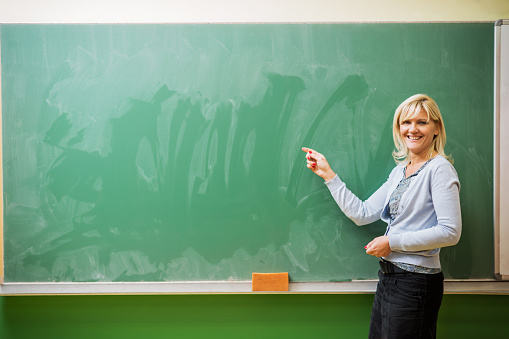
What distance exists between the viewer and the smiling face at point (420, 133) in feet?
4.55

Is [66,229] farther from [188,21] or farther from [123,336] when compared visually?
[188,21]

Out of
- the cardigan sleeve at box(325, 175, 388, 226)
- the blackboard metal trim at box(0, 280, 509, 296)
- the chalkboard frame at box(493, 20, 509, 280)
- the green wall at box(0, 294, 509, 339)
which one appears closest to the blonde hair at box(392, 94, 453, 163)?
the cardigan sleeve at box(325, 175, 388, 226)

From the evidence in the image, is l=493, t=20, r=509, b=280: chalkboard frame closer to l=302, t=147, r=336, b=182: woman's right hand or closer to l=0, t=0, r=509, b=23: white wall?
l=0, t=0, r=509, b=23: white wall

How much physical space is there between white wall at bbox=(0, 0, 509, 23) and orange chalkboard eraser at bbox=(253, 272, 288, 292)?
4.02 ft

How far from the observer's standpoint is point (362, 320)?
1.67 meters

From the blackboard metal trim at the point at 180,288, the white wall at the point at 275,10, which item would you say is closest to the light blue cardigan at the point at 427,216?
the blackboard metal trim at the point at 180,288

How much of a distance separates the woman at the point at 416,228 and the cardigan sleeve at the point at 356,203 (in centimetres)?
6

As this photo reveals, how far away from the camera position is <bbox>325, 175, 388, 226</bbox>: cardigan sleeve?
60.4 inches

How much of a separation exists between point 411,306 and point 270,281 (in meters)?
0.60

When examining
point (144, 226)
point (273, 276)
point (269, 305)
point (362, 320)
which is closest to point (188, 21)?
point (144, 226)

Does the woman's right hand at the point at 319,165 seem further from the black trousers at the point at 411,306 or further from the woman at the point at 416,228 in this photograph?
the black trousers at the point at 411,306

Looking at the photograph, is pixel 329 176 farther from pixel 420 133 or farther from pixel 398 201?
Result: pixel 420 133

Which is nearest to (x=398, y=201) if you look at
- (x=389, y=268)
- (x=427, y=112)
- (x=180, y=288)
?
(x=389, y=268)

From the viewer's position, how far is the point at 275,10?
1.67 meters
